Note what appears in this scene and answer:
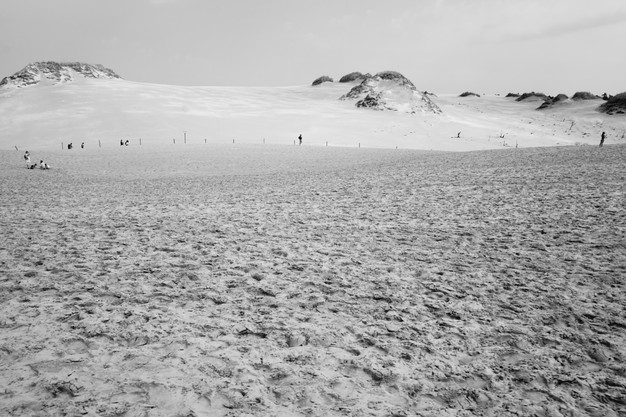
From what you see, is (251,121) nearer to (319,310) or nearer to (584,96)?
(319,310)

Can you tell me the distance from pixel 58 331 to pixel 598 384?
17.7ft

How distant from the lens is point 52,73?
94.1 meters

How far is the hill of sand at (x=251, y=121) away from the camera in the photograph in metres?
49.8

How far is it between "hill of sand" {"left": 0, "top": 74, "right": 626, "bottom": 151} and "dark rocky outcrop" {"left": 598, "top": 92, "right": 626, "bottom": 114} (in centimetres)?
200

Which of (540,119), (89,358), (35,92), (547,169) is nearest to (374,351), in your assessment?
(89,358)

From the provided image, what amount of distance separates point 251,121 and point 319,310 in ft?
191

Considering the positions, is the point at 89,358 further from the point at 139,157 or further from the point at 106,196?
the point at 139,157

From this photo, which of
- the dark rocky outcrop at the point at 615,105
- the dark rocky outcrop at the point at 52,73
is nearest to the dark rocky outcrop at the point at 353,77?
the dark rocky outcrop at the point at 615,105

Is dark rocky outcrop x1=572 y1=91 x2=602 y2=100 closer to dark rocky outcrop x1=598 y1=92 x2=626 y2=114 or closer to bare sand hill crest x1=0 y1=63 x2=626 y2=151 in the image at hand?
bare sand hill crest x1=0 y1=63 x2=626 y2=151

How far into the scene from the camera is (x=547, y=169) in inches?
595

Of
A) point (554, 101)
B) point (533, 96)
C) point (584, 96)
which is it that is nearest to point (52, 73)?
point (554, 101)

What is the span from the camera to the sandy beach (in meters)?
3.05

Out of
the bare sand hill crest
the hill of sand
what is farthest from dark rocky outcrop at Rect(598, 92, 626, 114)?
the hill of sand

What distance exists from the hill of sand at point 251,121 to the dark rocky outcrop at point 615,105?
6.56 ft
